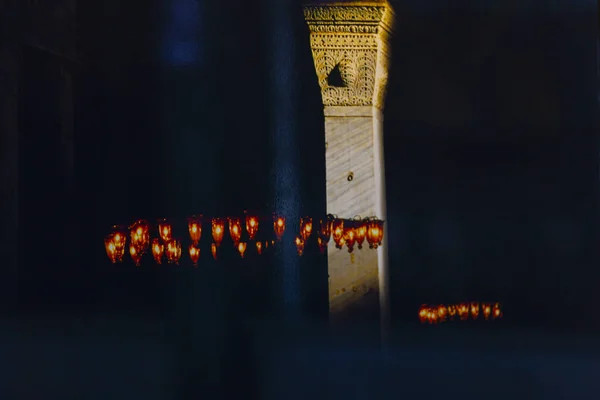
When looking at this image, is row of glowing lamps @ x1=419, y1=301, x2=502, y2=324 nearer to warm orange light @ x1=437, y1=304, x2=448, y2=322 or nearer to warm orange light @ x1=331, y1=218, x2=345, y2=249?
warm orange light @ x1=437, y1=304, x2=448, y2=322

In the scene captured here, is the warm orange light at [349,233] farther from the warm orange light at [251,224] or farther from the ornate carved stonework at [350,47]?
Answer: the ornate carved stonework at [350,47]

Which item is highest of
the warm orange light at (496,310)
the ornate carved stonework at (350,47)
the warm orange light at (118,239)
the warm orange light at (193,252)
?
the ornate carved stonework at (350,47)

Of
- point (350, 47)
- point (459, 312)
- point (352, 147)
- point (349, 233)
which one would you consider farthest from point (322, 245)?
point (459, 312)

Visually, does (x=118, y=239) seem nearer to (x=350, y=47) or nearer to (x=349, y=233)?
(x=349, y=233)

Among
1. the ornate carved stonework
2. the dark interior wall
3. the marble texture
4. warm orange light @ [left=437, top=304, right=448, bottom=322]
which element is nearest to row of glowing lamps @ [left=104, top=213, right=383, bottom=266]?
the marble texture

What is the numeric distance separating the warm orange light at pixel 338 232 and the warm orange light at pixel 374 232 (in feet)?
1.09

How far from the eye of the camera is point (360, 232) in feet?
28.6

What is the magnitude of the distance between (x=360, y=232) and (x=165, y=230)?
8.44ft

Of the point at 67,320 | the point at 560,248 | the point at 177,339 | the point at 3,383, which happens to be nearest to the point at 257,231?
the point at 177,339

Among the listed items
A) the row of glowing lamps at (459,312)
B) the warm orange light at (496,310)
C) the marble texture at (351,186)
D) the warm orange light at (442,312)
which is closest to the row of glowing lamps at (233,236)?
the marble texture at (351,186)

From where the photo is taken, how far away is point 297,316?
850 centimetres

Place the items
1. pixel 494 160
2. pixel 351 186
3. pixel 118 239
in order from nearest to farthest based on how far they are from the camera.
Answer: pixel 118 239 < pixel 351 186 < pixel 494 160

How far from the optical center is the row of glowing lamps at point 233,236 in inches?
277

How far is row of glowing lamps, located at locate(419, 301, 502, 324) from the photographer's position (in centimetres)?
980
